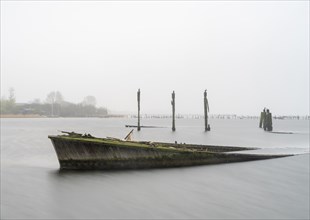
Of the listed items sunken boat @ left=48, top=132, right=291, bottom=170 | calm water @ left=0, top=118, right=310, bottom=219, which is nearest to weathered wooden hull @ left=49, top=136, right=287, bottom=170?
sunken boat @ left=48, top=132, right=291, bottom=170

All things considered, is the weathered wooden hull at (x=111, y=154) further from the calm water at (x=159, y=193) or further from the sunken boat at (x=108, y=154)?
the calm water at (x=159, y=193)

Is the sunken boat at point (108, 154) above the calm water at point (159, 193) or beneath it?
above

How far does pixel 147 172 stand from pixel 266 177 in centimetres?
958

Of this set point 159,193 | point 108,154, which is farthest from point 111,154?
point 159,193

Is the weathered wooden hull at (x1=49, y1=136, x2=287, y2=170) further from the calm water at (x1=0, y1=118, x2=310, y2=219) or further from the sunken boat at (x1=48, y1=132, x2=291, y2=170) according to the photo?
the calm water at (x1=0, y1=118, x2=310, y2=219)

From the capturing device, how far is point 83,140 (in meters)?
22.4

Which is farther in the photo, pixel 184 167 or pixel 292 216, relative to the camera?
pixel 184 167

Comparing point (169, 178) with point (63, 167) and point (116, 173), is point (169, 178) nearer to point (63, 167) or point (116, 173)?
point (116, 173)

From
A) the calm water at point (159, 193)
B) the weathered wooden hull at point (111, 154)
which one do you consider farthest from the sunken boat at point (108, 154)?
the calm water at point (159, 193)

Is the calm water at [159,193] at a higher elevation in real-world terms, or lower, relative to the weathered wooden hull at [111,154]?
lower

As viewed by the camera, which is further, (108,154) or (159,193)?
(108,154)

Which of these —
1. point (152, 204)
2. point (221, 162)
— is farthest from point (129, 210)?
point (221, 162)

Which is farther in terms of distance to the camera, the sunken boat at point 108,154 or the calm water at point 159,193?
the sunken boat at point 108,154

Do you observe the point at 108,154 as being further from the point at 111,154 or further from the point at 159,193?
the point at 159,193
